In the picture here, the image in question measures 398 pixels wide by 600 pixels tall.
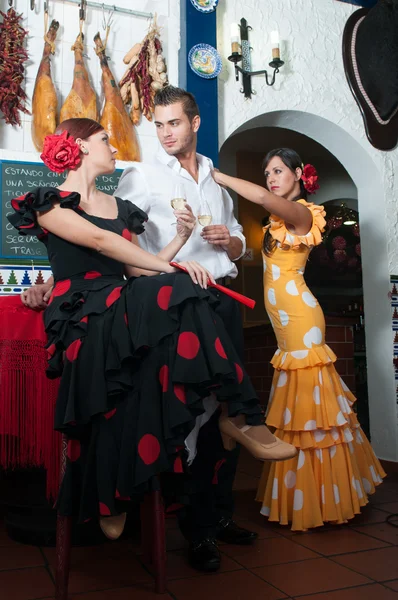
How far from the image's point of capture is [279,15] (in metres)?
3.78

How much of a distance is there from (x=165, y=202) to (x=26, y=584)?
140 centimetres

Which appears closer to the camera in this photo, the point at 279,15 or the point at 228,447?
the point at 228,447

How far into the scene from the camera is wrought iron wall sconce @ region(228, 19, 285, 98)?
3.51m

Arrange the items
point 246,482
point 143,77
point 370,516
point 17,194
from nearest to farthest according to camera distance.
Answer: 1. point 370,516
2. point 17,194
3. point 143,77
4. point 246,482

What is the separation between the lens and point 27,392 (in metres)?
2.17

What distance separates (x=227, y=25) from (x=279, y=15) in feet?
1.30

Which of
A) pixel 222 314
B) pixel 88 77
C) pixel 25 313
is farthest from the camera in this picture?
pixel 88 77

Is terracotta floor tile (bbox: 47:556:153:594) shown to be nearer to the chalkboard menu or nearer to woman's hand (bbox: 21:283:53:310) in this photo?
woman's hand (bbox: 21:283:53:310)

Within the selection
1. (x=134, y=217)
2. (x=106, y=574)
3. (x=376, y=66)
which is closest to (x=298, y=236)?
(x=134, y=217)

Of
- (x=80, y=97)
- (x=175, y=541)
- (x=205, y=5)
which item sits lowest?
(x=175, y=541)

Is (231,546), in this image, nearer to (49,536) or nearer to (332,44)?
(49,536)

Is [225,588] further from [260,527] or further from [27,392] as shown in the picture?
[27,392]

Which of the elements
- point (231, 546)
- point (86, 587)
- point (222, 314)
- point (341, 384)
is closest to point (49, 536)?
point (86, 587)

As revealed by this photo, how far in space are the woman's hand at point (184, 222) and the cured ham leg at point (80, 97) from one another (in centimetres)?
146
